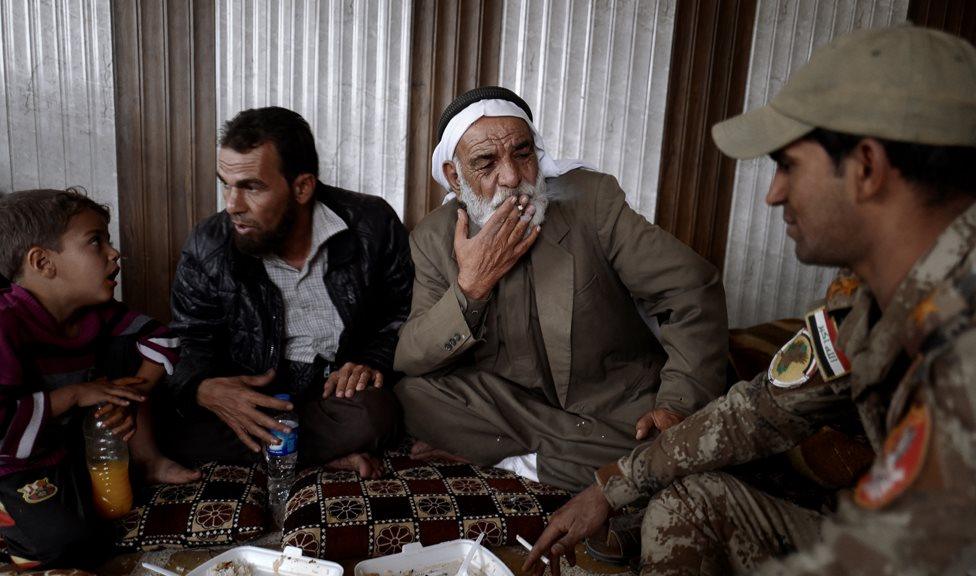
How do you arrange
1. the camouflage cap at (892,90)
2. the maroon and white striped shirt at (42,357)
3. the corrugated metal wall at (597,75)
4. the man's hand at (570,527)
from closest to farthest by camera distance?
1. the camouflage cap at (892,90)
2. the man's hand at (570,527)
3. the maroon and white striped shirt at (42,357)
4. the corrugated metal wall at (597,75)

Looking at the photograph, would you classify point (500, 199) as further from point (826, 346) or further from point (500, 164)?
point (826, 346)

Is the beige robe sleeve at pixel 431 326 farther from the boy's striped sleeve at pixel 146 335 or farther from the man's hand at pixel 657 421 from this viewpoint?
the boy's striped sleeve at pixel 146 335

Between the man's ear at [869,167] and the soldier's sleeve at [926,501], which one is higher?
the man's ear at [869,167]

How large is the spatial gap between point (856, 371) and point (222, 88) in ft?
9.96

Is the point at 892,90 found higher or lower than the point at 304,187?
higher

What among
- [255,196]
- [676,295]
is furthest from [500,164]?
[255,196]

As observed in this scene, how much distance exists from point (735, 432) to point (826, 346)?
0.28 m

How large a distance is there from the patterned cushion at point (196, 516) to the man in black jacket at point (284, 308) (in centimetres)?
20

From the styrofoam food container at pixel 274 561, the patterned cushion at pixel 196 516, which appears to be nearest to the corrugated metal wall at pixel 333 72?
the patterned cushion at pixel 196 516

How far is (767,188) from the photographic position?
3938 mm

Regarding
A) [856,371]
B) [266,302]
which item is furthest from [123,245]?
[856,371]

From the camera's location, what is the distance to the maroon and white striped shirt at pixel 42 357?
194 cm

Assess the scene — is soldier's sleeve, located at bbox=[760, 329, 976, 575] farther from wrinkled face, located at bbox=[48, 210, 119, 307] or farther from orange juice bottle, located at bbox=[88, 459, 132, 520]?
wrinkled face, located at bbox=[48, 210, 119, 307]

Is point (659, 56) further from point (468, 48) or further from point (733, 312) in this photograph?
point (733, 312)
